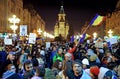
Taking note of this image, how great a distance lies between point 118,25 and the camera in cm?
9481

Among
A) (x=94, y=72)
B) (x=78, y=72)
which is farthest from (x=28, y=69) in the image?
(x=94, y=72)

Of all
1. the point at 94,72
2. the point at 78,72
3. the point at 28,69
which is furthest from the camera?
the point at 28,69

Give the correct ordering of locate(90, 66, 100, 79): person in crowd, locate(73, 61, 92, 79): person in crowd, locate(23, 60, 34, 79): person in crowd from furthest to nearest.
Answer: locate(23, 60, 34, 79): person in crowd, locate(90, 66, 100, 79): person in crowd, locate(73, 61, 92, 79): person in crowd

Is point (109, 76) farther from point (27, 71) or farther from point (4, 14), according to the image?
point (4, 14)

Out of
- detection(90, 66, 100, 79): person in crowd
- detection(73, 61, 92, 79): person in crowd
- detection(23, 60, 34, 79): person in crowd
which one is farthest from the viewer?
detection(23, 60, 34, 79): person in crowd

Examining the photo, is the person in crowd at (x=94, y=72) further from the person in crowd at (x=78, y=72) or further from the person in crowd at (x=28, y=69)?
the person in crowd at (x=28, y=69)

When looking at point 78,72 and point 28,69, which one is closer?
point 78,72

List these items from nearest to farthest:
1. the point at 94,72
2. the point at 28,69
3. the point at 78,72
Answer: the point at 78,72 → the point at 94,72 → the point at 28,69

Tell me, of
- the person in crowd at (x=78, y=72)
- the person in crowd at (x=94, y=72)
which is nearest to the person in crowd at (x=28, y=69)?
the person in crowd at (x=78, y=72)

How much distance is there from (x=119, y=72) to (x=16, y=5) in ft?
253

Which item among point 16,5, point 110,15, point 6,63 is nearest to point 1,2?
point 16,5

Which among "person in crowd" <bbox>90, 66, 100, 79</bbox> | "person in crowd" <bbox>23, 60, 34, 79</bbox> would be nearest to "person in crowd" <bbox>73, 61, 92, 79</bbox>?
"person in crowd" <bbox>90, 66, 100, 79</bbox>

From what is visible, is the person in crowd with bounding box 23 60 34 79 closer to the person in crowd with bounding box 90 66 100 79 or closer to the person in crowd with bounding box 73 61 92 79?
the person in crowd with bounding box 73 61 92 79

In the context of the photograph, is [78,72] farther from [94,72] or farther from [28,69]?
[28,69]
